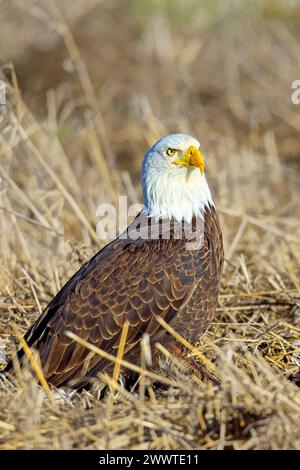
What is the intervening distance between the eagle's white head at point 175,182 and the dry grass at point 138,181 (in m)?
0.78

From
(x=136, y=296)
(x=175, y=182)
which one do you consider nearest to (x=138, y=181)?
(x=175, y=182)

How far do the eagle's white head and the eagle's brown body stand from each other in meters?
0.31

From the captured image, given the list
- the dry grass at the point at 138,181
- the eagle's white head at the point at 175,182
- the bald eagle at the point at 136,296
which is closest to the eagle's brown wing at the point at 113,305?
the bald eagle at the point at 136,296

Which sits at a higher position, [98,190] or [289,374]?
[98,190]

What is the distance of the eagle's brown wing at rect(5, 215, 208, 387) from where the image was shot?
4590 millimetres

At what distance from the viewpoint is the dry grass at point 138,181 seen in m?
3.78

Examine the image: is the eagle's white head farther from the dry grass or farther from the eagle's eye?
the dry grass

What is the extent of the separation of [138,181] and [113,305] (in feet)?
14.4

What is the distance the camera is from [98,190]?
7660 millimetres
